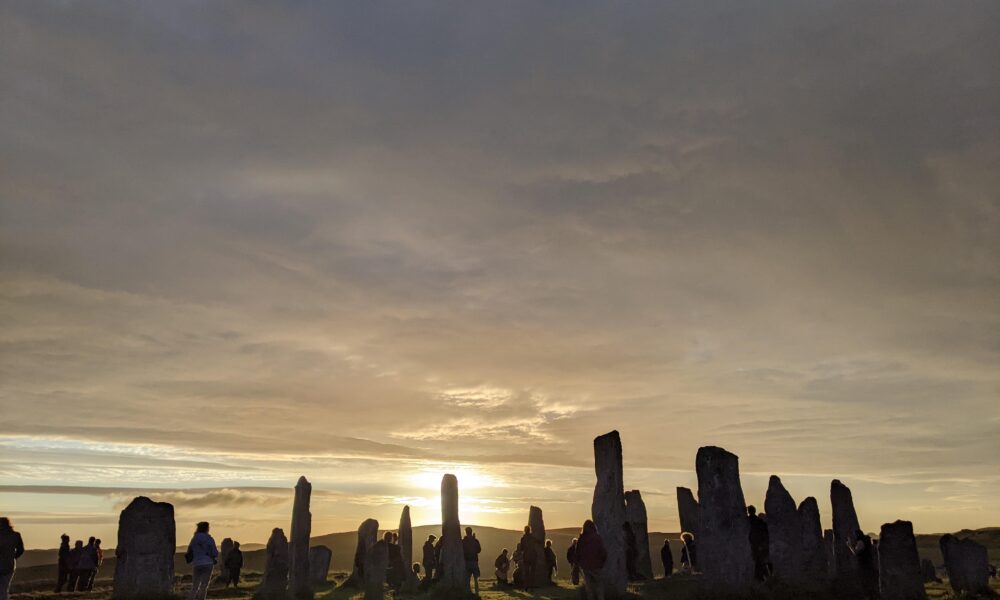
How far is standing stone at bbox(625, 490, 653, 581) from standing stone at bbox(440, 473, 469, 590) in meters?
8.80

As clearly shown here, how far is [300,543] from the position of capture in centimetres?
2361

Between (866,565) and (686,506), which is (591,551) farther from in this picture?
(686,506)

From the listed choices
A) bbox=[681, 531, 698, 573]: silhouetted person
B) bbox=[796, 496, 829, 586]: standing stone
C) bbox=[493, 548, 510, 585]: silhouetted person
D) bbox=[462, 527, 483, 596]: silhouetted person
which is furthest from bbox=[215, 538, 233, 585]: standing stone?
bbox=[796, 496, 829, 586]: standing stone

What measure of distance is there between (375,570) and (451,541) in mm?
2810

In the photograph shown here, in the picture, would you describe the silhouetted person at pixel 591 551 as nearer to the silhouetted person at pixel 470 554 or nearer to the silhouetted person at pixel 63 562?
the silhouetted person at pixel 470 554

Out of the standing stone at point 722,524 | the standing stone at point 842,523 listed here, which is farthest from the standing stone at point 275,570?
the standing stone at point 842,523

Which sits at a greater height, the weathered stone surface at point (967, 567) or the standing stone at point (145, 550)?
the standing stone at point (145, 550)

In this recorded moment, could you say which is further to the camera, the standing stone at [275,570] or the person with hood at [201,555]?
the standing stone at [275,570]

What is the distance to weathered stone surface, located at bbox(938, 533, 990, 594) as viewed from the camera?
2356cm

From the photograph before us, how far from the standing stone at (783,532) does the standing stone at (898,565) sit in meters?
3.73

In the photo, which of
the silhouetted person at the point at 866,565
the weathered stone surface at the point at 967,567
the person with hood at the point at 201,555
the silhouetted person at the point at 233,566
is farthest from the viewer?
the silhouetted person at the point at 233,566

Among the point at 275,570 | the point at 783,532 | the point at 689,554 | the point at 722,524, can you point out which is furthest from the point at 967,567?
the point at 275,570

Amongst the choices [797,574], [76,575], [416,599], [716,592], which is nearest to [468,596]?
[416,599]

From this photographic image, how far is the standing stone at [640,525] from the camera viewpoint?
30469 mm
